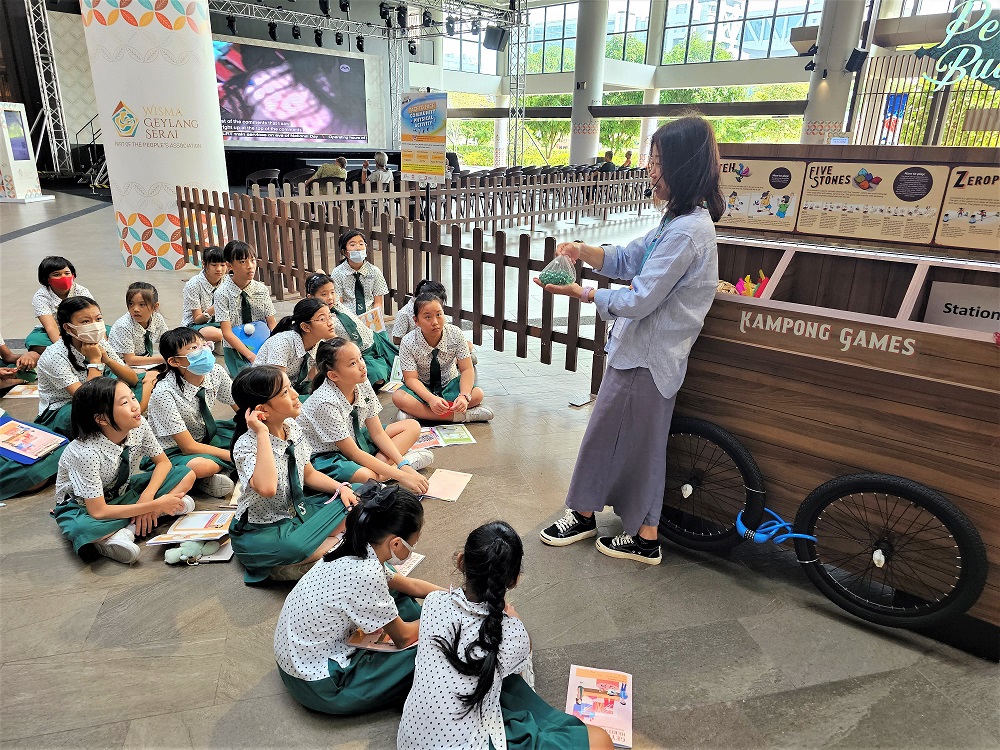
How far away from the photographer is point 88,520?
274 centimetres

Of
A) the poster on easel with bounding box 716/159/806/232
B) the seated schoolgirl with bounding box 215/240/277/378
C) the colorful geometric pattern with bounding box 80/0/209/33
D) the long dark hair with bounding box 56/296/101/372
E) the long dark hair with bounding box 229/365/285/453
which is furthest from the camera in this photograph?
the colorful geometric pattern with bounding box 80/0/209/33

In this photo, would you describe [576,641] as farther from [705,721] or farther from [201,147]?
[201,147]

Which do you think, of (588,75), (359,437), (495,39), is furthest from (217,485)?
(495,39)

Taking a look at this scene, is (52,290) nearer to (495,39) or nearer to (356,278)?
(356,278)

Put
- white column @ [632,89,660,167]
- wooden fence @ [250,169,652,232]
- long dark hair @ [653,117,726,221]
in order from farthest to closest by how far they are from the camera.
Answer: white column @ [632,89,660,167], wooden fence @ [250,169,652,232], long dark hair @ [653,117,726,221]

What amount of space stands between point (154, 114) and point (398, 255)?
426 cm

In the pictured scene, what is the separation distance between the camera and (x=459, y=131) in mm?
34719

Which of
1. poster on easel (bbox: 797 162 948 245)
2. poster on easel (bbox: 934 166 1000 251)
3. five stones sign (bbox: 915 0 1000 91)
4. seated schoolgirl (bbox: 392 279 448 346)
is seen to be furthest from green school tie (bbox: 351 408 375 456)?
five stones sign (bbox: 915 0 1000 91)

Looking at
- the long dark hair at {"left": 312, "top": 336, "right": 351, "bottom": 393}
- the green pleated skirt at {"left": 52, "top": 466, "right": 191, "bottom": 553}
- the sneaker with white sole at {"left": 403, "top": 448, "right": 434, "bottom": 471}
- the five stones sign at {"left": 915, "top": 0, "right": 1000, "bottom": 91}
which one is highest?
the five stones sign at {"left": 915, "top": 0, "right": 1000, "bottom": 91}

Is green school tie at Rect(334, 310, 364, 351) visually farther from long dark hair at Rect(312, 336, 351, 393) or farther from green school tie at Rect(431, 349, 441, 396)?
long dark hair at Rect(312, 336, 351, 393)

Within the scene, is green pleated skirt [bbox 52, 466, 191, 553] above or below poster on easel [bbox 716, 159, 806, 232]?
below

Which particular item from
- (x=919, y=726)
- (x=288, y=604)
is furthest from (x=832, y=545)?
(x=288, y=604)

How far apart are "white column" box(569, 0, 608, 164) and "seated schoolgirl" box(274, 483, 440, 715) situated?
67.5 ft

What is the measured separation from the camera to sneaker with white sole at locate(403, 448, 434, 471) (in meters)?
3.54
